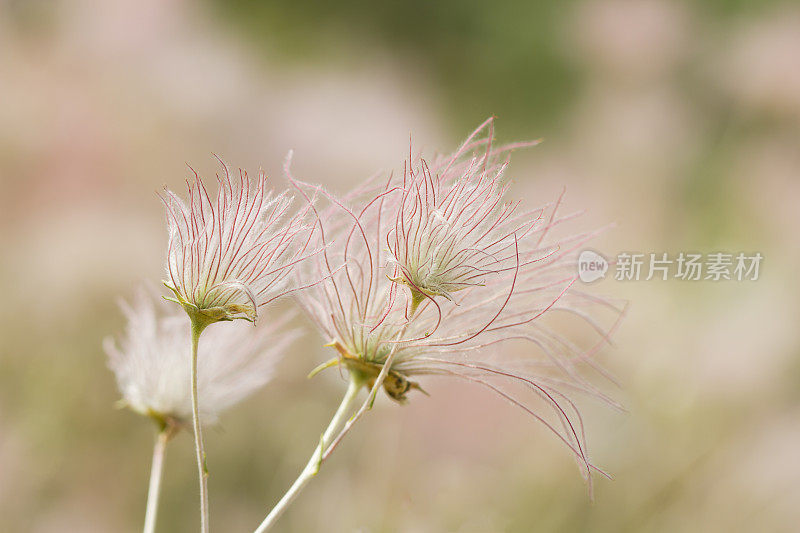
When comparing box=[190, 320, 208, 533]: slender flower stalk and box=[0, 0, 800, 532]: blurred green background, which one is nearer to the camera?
box=[190, 320, 208, 533]: slender flower stalk

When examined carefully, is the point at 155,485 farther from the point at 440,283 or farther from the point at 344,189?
the point at 344,189

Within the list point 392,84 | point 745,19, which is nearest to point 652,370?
point 392,84

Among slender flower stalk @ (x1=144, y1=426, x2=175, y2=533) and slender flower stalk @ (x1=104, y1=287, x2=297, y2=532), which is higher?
slender flower stalk @ (x1=104, y1=287, x2=297, y2=532)

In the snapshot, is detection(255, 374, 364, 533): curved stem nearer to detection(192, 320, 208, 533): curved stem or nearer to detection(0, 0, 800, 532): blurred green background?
detection(192, 320, 208, 533): curved stem

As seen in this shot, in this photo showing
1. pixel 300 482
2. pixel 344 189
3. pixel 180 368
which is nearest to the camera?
pixel 300 482

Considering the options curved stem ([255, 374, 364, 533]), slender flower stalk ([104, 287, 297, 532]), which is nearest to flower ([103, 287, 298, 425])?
slender flower stalk ([104, 287, 297, 532])

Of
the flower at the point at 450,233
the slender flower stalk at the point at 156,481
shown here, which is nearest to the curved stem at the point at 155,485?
the slender flower stalk at the point at 156,481

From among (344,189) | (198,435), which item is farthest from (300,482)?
(344,189)

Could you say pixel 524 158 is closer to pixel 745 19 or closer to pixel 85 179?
pixel 745 19
